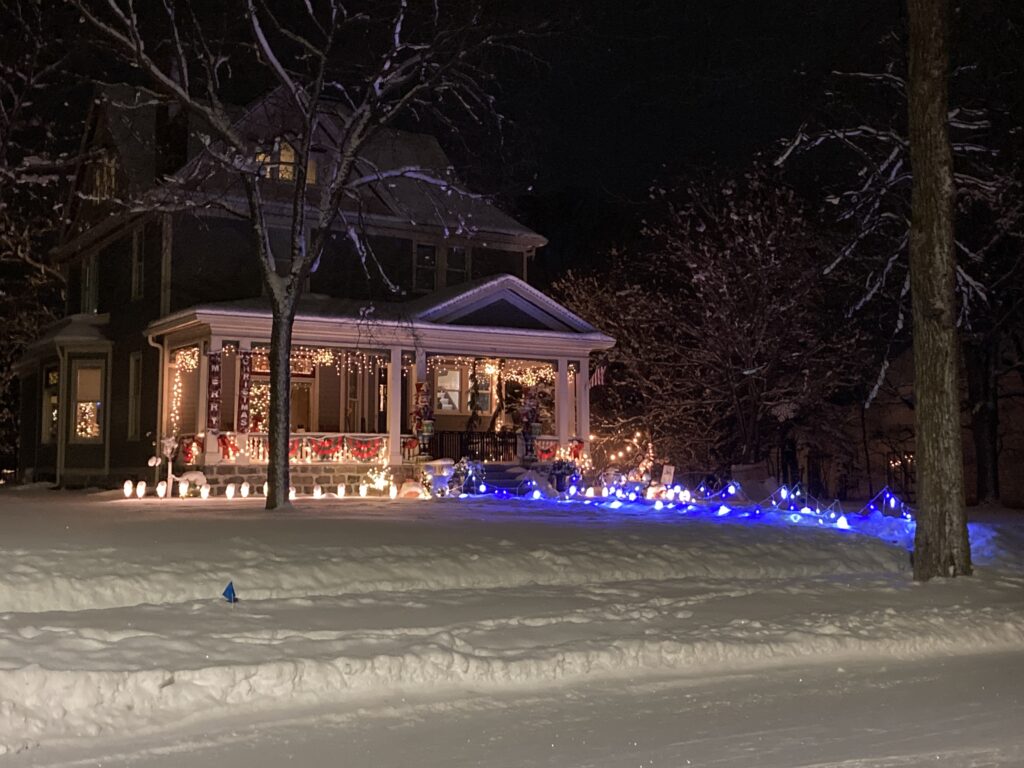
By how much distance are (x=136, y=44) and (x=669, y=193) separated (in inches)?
753

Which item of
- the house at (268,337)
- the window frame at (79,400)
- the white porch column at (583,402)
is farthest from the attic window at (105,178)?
the white porch column at (583,402)

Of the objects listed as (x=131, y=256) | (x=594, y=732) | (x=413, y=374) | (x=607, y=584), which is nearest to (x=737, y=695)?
(x=594, y=732)

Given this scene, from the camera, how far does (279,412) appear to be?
16.1 m

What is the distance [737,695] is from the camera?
7879 millimetres

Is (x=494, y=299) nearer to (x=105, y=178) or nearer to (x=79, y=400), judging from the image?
(x=105, y=178)

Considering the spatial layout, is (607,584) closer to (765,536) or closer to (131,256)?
(765,536)

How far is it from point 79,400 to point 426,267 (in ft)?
29.4

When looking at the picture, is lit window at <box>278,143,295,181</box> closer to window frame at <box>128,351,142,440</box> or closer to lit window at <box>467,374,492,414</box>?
window frame at <box>128,351,142,440</box>

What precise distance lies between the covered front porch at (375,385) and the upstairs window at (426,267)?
2.06 metres

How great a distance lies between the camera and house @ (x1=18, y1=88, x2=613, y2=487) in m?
22.1

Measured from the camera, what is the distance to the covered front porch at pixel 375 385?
2120 centimetres

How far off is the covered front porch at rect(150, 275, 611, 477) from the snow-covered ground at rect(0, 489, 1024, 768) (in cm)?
734

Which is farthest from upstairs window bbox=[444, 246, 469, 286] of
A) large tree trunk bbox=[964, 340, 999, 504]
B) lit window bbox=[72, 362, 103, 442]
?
large tree trunk bbox=[964, 340, 999, 504]

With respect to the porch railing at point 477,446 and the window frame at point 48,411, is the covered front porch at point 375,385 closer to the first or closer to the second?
the porch railing at point 477,446
